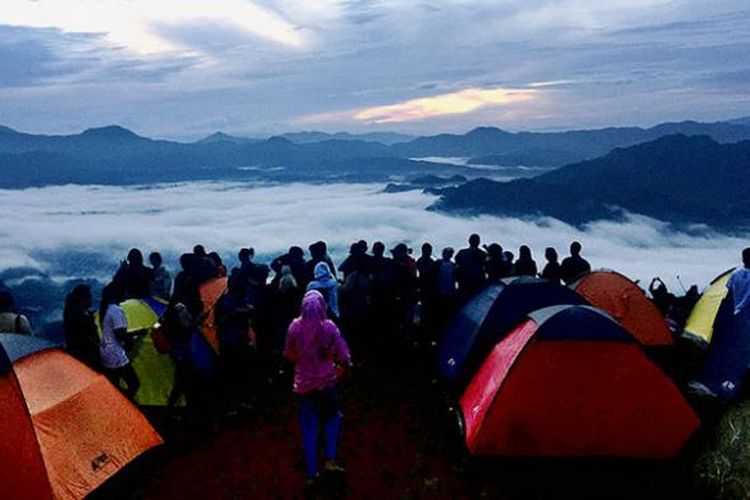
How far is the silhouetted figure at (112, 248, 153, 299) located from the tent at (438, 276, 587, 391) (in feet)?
16.0

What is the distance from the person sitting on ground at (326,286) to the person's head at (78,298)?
2.93 metres

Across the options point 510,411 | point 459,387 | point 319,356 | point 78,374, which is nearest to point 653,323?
point 459,387

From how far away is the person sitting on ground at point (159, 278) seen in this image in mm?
10753

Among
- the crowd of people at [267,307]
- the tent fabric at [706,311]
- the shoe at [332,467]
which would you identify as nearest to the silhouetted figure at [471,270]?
the crowd of people at [267,307]

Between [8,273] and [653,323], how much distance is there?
A: 168131 mm

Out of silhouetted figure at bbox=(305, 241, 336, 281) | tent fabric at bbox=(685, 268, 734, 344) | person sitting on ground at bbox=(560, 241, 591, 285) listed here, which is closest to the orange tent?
silhouetted figure at bbox=(305, 241, 336, 281)

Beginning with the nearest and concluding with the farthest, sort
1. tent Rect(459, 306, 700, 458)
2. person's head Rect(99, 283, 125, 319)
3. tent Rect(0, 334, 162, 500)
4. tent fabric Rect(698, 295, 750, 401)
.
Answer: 1. tent Rect(0, 334, 162, 500)
2. tent Rect(459, 306, 700, 458)
3. person's head Rect(99, 283, 125, 319)
4. tent fabric Rect(698, 295, 750, 401)

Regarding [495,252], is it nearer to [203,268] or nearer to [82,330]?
[203,268]

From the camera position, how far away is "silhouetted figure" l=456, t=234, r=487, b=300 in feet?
34.8

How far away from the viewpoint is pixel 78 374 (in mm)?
6895

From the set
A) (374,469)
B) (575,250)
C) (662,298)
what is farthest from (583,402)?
(662,298)

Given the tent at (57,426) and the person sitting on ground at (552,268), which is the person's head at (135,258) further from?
the person sitting on ground at (552,268)

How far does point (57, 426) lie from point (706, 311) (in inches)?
396

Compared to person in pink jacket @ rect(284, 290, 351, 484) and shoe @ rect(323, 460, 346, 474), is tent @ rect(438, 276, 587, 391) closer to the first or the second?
shoe @ rect(323, 460, 346, 474)
